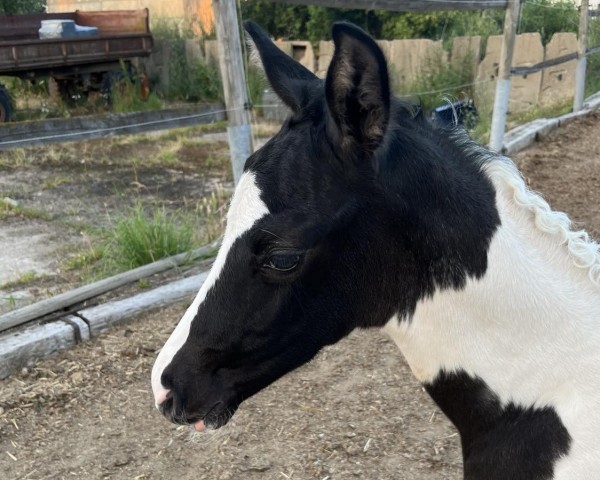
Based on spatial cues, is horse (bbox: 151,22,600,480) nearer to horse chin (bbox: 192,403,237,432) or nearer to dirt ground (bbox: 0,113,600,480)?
horse chin (bbox: 192,403,237,432)

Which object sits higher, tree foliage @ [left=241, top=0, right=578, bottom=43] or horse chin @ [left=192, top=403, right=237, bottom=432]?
tree foliage @ [left=241, top=0, right=578, bottom=43]

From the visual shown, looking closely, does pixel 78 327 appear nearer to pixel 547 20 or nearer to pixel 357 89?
pixel 357 89

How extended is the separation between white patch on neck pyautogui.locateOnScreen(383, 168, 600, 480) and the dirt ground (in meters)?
1.19

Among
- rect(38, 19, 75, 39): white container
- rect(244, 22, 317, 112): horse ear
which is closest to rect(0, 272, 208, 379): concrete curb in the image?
rect(244, 22, 317, 112): horse ear

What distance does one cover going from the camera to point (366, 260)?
1.47m

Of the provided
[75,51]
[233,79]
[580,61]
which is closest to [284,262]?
[233,79]

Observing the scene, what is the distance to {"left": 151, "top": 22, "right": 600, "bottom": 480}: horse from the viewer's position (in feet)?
4.62

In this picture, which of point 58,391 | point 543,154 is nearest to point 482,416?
point 58,391

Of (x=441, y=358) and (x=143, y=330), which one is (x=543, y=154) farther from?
(x=441, y=358)

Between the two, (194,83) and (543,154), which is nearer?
(543,154)

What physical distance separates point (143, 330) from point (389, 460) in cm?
153

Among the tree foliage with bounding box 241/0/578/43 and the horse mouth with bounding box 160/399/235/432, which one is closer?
the horse mouth with bounding box 160/399/235/432

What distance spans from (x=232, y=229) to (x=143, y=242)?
2.69 m

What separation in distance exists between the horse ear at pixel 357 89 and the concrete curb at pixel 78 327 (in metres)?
2.35
